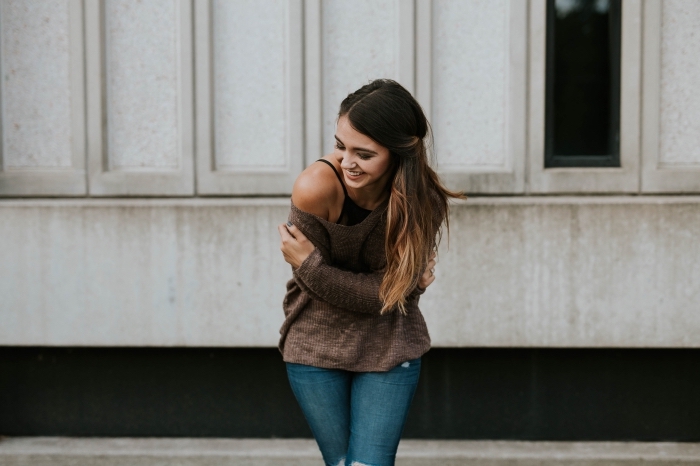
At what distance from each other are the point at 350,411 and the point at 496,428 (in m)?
2.44

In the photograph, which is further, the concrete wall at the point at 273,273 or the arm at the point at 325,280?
the concrete wall at the point at 273,273

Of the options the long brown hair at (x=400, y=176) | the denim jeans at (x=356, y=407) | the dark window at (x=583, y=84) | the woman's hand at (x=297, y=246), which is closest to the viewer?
the long brown hair at (x=400, y=176)

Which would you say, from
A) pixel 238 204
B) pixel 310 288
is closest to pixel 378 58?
pixel 238 204

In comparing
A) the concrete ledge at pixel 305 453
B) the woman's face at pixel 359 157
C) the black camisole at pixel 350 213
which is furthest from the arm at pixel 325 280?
the concrete ledge at pixel 305 453

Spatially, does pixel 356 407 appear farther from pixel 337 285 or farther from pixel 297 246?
pixel 297 246

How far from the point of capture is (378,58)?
16.0 ft

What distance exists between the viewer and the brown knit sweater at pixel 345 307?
2.59 m

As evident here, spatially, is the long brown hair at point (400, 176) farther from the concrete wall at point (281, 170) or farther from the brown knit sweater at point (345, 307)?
the concrete wall at point (281, 170)

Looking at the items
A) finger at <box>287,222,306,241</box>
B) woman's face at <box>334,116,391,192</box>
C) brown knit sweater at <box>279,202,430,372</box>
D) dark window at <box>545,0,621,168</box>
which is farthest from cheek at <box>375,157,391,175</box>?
dark window at <box>545,0,621,168</box>

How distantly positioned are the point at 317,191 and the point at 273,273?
232cm

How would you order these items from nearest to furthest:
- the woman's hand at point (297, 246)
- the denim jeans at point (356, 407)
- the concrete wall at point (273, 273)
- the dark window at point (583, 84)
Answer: the woman's hand at point (297, 246), the denim jeans at point (356, 407), the concrete wall at point (273, 273), the dark window at point (583, 84)

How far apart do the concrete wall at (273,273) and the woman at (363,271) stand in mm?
1988

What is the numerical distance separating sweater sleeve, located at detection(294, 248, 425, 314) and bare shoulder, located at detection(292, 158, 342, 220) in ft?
0.49

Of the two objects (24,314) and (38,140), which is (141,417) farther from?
(38,140)
